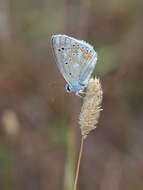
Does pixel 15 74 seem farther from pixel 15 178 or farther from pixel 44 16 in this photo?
pixel 15 178

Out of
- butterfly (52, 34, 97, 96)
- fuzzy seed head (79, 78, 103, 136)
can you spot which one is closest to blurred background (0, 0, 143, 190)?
butterfly (52, 34, 97, 96)

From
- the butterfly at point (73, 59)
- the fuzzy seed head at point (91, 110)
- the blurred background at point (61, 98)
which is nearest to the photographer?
the fuzzy seed head at point (91, 110)

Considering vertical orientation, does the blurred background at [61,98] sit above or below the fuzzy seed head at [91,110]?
below

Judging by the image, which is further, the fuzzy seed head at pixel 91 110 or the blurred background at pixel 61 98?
the blurred background at pixel 61 98

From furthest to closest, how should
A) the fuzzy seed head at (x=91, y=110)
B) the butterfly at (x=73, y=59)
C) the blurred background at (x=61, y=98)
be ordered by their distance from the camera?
the blurred background at (x=61, y=98)
the butterfly at (x=73, y=59)
the fuzzy seed head at (x=91, y=110)

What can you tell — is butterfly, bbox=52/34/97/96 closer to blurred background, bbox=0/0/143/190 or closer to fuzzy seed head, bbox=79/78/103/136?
fuzzy seed head, bbox=79/78/103/136

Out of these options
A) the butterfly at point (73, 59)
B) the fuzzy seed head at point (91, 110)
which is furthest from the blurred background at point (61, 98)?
the fuzzy seed head at point (91, 110)

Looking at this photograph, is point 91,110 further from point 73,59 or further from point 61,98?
point 61,98

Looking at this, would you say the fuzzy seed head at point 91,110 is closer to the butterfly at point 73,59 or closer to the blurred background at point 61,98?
A: the butterfly at point 73,59
